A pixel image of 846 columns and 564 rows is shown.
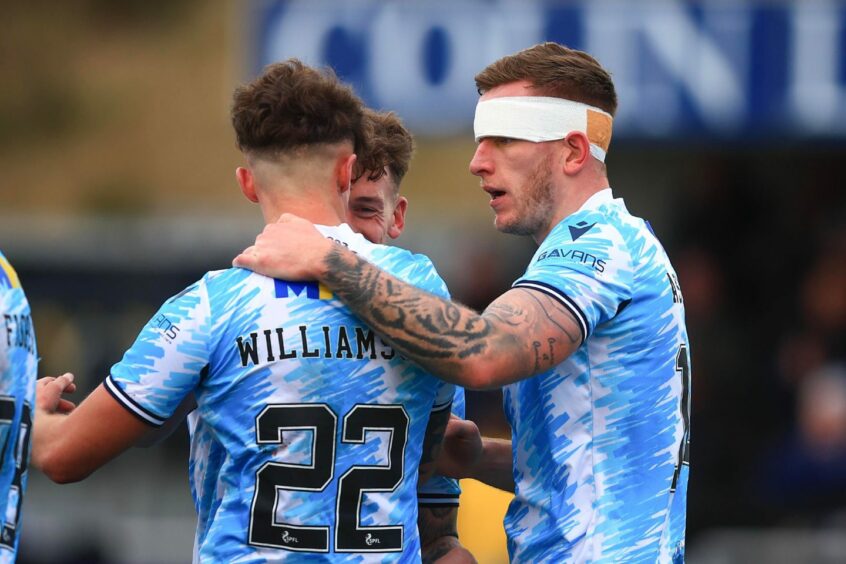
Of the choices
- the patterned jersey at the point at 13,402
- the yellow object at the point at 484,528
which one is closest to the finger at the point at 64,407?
the patterned jersey at the point at 13,402

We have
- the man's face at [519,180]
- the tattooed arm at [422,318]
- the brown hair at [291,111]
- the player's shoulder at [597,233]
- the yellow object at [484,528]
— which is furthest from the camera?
the yellow object at [484,528]

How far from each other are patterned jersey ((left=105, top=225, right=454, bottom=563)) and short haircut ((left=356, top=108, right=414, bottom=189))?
0.99 meters

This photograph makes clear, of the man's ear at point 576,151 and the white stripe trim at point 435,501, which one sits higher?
the man's ear at point 576,151

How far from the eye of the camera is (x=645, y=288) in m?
4.35

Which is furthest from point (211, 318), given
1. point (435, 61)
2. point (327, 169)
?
point (435, 61)

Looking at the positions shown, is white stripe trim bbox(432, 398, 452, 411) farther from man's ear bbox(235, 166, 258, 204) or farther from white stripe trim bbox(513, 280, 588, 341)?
man's ear bbox(235, 166, 258, 204)

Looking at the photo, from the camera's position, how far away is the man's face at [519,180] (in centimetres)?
459

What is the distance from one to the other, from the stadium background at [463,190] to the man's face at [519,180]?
152 inches

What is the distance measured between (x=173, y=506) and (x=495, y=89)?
8017 mm

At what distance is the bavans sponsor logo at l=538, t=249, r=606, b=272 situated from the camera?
167 inches

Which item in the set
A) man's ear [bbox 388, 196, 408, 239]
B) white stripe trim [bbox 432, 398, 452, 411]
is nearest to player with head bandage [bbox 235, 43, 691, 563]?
white stripe trim [bbox 432, 398, 452, 411]

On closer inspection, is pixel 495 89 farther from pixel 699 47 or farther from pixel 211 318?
pixel 699 47

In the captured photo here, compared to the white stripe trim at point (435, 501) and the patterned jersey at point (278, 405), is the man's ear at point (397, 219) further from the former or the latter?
the patterned jersey at point (278, 405)

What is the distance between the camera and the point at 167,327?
3936mm
